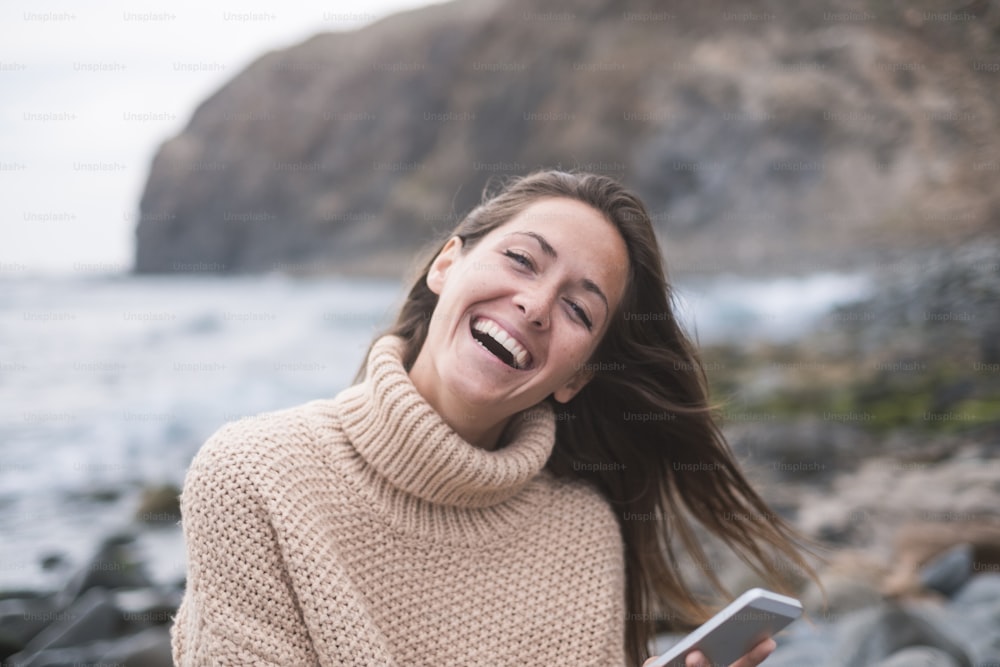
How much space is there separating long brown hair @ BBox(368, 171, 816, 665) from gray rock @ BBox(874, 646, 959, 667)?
102 centimetres

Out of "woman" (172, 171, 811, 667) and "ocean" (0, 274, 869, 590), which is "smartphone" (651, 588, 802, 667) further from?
"ocean" (0, 274, 869, 590)

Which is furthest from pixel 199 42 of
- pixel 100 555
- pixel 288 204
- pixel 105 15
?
pixel 100 555

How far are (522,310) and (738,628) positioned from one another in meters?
0.66

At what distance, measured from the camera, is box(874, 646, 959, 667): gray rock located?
9.52 feet

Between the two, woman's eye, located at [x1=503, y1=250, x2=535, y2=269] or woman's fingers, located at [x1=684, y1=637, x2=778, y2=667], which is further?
woman's eye, located at [x1=503, y1=250, x2=535, y2=269]

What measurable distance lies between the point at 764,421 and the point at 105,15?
15.1ft

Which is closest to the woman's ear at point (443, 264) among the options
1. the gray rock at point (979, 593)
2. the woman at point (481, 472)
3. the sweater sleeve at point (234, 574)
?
the woman at point (481, 472)

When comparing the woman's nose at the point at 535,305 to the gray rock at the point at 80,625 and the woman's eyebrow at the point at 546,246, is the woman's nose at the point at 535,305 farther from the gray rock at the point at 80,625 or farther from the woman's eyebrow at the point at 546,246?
the gray rock at the point at 80,625

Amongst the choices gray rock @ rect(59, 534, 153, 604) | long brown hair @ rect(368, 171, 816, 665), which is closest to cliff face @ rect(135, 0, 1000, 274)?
gray rock @ rect(59, 534, 153, 604)

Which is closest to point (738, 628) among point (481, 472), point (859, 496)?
point (481, 472)

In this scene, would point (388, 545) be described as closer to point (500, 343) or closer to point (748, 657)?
point (500, 343)

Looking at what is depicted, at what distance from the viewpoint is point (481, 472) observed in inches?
65.7

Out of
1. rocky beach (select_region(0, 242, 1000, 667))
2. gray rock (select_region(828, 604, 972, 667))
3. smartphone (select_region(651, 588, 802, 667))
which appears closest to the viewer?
smartphone (select_region(651, 588, 802, 667))

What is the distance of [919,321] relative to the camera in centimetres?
579
